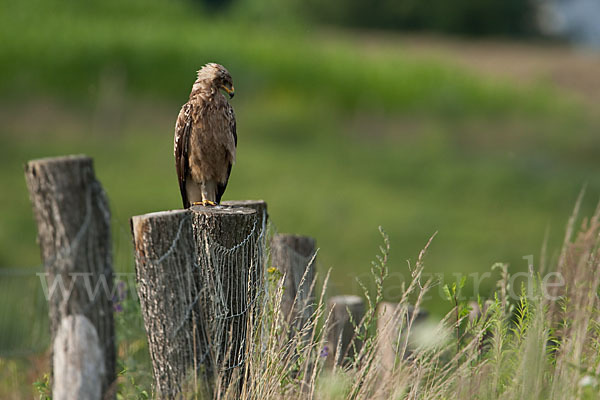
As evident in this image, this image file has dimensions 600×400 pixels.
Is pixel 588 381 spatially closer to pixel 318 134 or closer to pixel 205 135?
pixel 205 135

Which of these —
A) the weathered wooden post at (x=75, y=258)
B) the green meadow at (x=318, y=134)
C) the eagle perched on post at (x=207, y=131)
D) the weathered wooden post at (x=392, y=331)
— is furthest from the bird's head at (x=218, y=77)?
the green meadow at (x=318, y=134)

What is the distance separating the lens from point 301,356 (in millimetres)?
3654

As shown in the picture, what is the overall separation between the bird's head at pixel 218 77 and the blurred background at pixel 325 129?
14.8 feet

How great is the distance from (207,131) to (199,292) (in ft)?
3.33

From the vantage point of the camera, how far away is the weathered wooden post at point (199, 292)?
3.49 metres

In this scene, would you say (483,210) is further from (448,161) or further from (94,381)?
(94,381)

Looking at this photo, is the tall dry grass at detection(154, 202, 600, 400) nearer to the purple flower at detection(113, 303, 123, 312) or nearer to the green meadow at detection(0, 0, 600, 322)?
the purple flower at detection(113, 303, 123, 312)

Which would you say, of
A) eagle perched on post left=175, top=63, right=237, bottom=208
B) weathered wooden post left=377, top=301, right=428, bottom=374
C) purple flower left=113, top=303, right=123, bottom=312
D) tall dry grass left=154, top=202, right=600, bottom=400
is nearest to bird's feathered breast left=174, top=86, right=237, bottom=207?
eagle perched on post left=175, top=63, right=237, bottom=208

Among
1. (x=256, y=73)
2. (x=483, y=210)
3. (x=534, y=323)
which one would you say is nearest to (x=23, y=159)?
(x=256, y=73)

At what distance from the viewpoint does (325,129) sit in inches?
653

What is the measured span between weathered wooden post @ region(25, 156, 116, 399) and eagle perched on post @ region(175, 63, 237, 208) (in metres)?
0.68

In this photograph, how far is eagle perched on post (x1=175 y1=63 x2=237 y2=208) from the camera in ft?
13.7

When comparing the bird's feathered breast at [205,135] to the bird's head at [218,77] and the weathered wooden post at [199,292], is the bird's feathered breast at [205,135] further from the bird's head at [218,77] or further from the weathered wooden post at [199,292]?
the weathered wooden post at [199,292]

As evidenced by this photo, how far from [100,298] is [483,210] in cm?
1004
